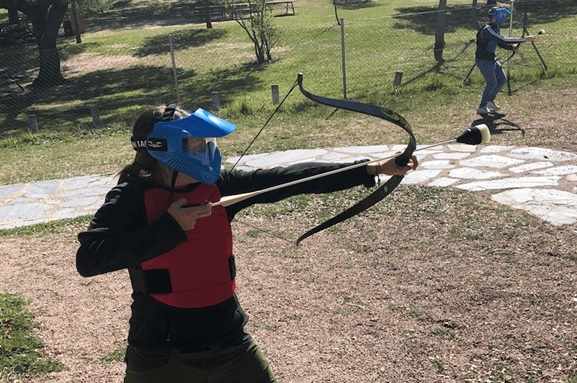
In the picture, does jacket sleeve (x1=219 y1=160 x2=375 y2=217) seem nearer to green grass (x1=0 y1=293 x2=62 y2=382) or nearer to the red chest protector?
the red chest protector

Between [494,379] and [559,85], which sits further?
[559,85]

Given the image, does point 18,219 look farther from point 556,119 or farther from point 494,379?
point 556,119

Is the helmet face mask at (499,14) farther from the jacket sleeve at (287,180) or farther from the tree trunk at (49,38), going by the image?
the tree trunk at (49,38)

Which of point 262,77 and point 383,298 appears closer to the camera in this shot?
point 383,298

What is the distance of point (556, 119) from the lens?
1050 cm

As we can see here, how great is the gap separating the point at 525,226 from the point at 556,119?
4727 mm

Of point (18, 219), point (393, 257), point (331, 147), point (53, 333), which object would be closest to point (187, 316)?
point (53, 333)

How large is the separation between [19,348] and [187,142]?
289 centimetres

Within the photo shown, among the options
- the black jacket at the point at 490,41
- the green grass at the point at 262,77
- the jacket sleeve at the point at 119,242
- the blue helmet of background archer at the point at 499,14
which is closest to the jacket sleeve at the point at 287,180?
the jacket sleeve at the point at 119,242

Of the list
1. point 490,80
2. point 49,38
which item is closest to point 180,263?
point 490,80

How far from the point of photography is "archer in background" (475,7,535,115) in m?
11.1

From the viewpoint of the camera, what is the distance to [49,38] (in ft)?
80.7

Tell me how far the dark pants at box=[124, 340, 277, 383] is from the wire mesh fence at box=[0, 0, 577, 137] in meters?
11.1

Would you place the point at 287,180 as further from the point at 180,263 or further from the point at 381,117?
the point at 180,263
